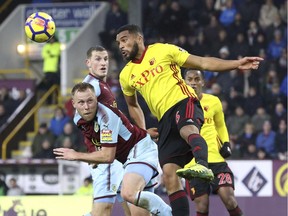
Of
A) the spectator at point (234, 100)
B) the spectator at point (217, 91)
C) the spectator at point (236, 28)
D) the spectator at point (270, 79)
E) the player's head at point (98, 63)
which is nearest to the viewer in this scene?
the player's head at point (98, 63)

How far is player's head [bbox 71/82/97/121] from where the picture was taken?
A: 9812 mm

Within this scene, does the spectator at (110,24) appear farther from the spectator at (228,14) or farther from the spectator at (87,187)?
the spectator at (87,187)

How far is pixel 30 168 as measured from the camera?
60.7 feet

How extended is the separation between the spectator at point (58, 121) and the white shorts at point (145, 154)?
950 centimetres

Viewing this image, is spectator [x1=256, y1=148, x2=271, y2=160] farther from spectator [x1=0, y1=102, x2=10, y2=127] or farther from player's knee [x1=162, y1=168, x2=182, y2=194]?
player's knee [x1=162, y1=168, x2=182, y2=194]

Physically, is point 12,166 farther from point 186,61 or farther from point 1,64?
point 186,61

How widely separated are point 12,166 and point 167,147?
341 inches

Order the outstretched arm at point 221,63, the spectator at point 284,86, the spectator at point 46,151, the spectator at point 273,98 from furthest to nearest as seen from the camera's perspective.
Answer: the spectator at point 46,151 < the spectator at point 284,86 < the spectator at point 273,98 < the outstretched arm at point 221,63

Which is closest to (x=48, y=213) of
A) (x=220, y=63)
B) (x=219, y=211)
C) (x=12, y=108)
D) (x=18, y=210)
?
(x=18, y=210)

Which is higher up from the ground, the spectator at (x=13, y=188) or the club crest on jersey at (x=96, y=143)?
the club crest on jersey at (x=96, y=143)

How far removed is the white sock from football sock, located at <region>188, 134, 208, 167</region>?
573mm

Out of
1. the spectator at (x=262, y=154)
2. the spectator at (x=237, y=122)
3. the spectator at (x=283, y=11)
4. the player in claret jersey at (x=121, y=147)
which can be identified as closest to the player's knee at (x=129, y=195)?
the player in claret jersey at (x=121, y=147)

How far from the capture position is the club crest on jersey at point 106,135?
9.81 m

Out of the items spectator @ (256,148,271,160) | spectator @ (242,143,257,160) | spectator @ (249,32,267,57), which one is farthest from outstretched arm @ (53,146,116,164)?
spectator @ (249,32,267,57)
